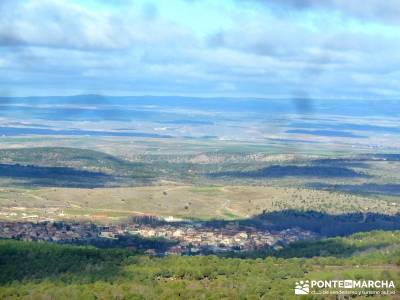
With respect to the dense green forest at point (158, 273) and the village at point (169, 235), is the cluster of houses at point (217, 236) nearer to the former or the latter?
the village at point (169, 235)

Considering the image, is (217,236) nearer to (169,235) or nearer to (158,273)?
(169,235)

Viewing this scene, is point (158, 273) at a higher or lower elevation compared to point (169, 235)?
higher

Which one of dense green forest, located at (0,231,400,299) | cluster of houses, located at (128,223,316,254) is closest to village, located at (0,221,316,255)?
cluster of houses, located at (128,223,316,254)

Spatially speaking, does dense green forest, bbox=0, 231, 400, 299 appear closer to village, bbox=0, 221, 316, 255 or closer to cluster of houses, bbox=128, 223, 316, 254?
village, bbox=0, 221, 316, 255

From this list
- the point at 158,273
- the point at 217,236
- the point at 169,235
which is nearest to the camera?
the point at 158,273

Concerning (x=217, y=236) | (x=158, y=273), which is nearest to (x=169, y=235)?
(x=217, y=236)

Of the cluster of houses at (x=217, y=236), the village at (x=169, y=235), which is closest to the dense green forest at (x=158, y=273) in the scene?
the village at (x=169, y=235)
